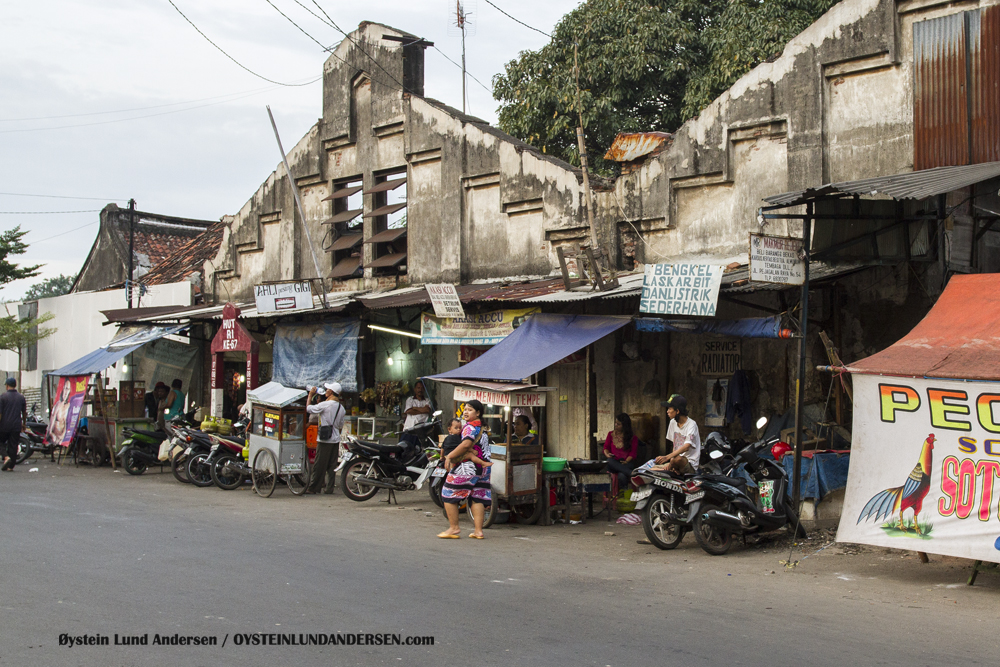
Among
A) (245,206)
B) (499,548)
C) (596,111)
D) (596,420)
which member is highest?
(596,111)

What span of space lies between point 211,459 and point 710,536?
8554 millimetres

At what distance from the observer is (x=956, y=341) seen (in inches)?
314

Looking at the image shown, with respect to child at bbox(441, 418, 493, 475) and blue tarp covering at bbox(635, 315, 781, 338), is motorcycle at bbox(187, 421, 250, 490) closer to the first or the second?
child at bbox(441, 418, 493, 475)

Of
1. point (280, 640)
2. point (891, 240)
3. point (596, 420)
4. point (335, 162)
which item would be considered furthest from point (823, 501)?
point (335, 162)

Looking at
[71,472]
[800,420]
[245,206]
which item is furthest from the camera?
[245,206]

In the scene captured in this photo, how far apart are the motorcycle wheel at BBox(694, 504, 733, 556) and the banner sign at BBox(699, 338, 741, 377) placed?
12.1 ft

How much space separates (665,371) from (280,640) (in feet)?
29.6

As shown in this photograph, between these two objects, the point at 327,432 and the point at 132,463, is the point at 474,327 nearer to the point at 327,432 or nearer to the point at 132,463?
the point at 327,432

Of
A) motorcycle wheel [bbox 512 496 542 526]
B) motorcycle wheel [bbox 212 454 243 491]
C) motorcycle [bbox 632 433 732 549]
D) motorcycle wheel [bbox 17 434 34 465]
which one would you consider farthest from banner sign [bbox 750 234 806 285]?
motorcycle wheel [bbox 17 434 34 465]

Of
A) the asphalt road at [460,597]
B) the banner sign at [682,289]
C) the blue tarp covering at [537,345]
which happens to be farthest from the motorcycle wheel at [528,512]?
the banner sign at [682,289]

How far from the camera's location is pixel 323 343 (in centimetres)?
1750

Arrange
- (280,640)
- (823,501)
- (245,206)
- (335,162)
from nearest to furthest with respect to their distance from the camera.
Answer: (280,640), (823,501), (335,162), (245,206)

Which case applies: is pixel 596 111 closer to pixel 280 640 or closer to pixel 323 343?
pixel 323 343

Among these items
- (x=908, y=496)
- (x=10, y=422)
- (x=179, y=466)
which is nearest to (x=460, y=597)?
(x=908, y=496)
